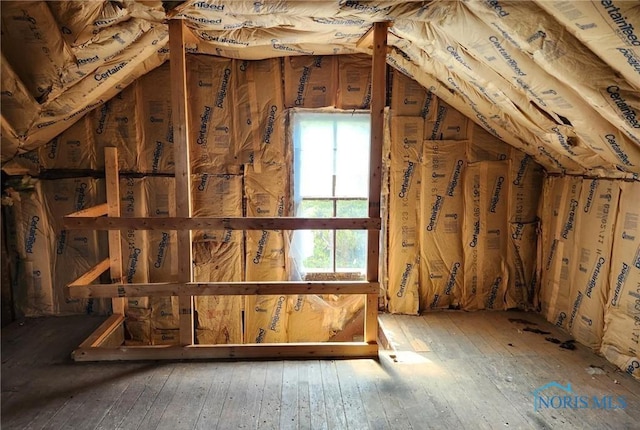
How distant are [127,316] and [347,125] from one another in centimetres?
271

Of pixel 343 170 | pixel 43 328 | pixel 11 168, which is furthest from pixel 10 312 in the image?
pixel 343 170

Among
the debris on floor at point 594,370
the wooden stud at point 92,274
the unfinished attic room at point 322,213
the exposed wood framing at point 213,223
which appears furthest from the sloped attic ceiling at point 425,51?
the debris on floor at point 594,370

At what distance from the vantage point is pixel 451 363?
2.89 m

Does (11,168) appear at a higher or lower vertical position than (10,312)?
higher

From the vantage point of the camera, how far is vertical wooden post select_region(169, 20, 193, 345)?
267cm

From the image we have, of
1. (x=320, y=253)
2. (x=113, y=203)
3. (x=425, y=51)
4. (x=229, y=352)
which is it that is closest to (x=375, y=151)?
(x=425, y=51)

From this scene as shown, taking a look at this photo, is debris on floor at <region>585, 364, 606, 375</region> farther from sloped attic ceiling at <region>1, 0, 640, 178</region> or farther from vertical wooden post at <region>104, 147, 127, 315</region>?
vertical wooden post at <region>104, 147, 127, 315</region>

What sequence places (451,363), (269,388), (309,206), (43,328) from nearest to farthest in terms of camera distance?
(269,388), (451,363), (43,328), (309,206)

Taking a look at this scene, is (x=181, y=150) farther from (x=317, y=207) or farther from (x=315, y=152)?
(x=317, y=207)

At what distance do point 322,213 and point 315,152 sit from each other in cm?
58

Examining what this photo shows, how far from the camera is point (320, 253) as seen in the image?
3.97 meters

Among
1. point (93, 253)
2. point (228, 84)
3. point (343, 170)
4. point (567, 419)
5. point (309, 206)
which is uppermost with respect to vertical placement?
point (228, 84)

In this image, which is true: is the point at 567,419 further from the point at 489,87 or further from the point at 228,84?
the point at 228,84

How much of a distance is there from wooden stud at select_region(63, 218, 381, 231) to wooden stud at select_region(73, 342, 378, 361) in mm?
856
